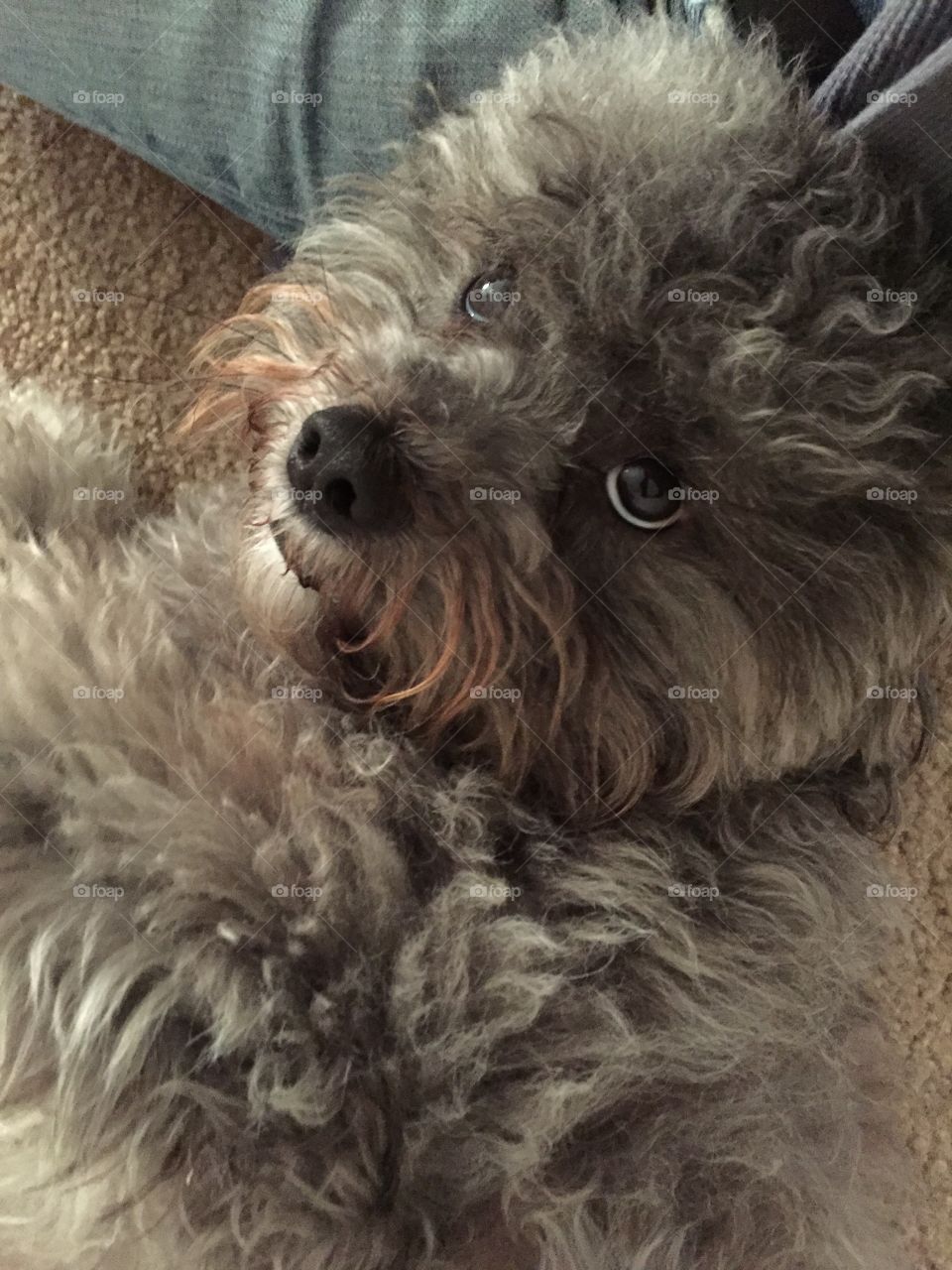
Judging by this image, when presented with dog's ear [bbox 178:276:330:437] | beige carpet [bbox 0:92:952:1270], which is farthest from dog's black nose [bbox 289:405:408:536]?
beige carpet [bbox 0:92:952:1270]

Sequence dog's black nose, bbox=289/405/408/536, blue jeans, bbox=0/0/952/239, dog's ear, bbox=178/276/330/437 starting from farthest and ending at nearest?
blue jeans, bbox=0/0/952/239 < dog's ear, bbox=178/276/330/437 < dog's black nose, bbox=289/405/408/536

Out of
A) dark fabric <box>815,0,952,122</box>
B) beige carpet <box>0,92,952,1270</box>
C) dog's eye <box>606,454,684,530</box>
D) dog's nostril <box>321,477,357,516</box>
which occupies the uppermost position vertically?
dark fabric <box>815,0,952,122</box>

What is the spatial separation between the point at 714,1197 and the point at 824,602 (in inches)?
19.1

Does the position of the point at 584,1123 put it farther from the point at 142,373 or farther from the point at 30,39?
the point at 30,39

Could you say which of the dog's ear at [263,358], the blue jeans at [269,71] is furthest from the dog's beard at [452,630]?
the blue jeans at [269,71]

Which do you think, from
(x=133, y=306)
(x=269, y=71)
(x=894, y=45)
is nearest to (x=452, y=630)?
(x=894, y=45)

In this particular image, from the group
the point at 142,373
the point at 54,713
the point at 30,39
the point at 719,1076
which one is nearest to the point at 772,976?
A: the point at 719,1076

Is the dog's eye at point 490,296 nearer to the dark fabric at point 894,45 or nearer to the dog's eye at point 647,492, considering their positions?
the dog's eye at point 647,492

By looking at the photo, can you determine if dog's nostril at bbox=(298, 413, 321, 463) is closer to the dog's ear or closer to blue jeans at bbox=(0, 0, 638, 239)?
the dog's ear

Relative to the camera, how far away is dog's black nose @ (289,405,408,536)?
0.88 metres

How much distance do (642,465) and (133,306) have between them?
3.04 feet

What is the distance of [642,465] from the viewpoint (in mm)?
942

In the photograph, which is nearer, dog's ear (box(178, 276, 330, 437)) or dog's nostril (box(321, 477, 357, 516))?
dog's nostril (box(321, 477, 357, 516))

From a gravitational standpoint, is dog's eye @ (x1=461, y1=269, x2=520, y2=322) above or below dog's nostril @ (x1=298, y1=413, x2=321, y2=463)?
above
